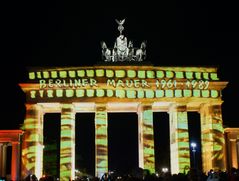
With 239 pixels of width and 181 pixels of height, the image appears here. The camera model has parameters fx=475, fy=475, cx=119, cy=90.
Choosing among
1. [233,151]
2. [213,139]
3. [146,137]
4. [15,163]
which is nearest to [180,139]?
[213,139]

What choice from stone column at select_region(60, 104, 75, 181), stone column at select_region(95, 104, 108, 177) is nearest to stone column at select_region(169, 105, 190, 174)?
stone column at select_region(95, 104, 108, 177)

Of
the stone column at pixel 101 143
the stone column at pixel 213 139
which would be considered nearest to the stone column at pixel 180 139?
the stone column at pixel 213 139

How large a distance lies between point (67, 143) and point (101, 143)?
4.18 metres

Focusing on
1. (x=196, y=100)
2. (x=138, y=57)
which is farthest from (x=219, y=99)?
(x=138, y=57)

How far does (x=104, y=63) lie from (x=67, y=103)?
685 cm

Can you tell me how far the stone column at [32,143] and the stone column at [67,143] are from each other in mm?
3176

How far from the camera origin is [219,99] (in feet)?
198

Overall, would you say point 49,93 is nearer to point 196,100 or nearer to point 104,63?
point 104,63

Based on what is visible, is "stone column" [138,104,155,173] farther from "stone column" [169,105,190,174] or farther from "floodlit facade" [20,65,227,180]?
"stone column" [169,105,190,174]

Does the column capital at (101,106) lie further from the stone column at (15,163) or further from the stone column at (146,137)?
the stone column at (15,163)

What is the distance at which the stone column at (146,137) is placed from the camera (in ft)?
192

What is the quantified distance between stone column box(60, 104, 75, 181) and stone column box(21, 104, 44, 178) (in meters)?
3.18

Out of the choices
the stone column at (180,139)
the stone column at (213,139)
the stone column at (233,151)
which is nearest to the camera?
the stone column at (180,139)

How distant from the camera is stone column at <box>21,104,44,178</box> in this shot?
5762cm
